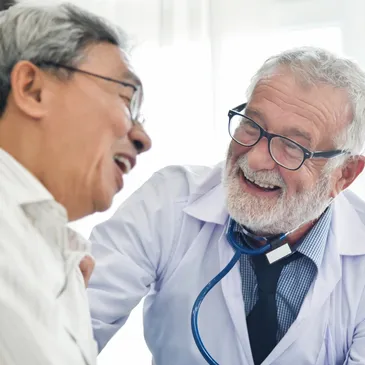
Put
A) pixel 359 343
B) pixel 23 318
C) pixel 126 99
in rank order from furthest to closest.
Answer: pixel 359 343
pixel 126 99
pixel 23 318

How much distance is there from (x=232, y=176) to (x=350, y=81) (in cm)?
35

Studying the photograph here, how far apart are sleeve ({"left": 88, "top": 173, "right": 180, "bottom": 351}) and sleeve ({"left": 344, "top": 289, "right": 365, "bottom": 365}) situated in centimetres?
46

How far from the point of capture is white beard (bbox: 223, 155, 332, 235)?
50.7 inches

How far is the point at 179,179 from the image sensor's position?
1.50m

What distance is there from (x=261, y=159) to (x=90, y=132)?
0.59 meters

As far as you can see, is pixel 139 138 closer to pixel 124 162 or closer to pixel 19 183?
pixel 124 162

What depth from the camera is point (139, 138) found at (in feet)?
2.80

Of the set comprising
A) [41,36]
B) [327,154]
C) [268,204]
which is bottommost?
[268,204]

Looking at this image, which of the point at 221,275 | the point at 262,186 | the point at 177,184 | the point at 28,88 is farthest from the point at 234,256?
the point at 28,88

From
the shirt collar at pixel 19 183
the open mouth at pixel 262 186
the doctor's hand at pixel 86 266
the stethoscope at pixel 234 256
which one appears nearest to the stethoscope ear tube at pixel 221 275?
the stethoscope at pixel 234 256

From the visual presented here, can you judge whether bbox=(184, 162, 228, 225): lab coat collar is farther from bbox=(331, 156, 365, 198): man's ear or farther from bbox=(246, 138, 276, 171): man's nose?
bbox=(331, 156, 365, 198): man's ear

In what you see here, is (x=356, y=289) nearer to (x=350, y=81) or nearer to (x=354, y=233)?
(x=354, y=233)

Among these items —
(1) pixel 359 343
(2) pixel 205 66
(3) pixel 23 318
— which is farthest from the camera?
(2) pixel 205 66

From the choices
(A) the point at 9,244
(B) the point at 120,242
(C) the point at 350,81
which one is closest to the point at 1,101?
(A) the point at 9,244
